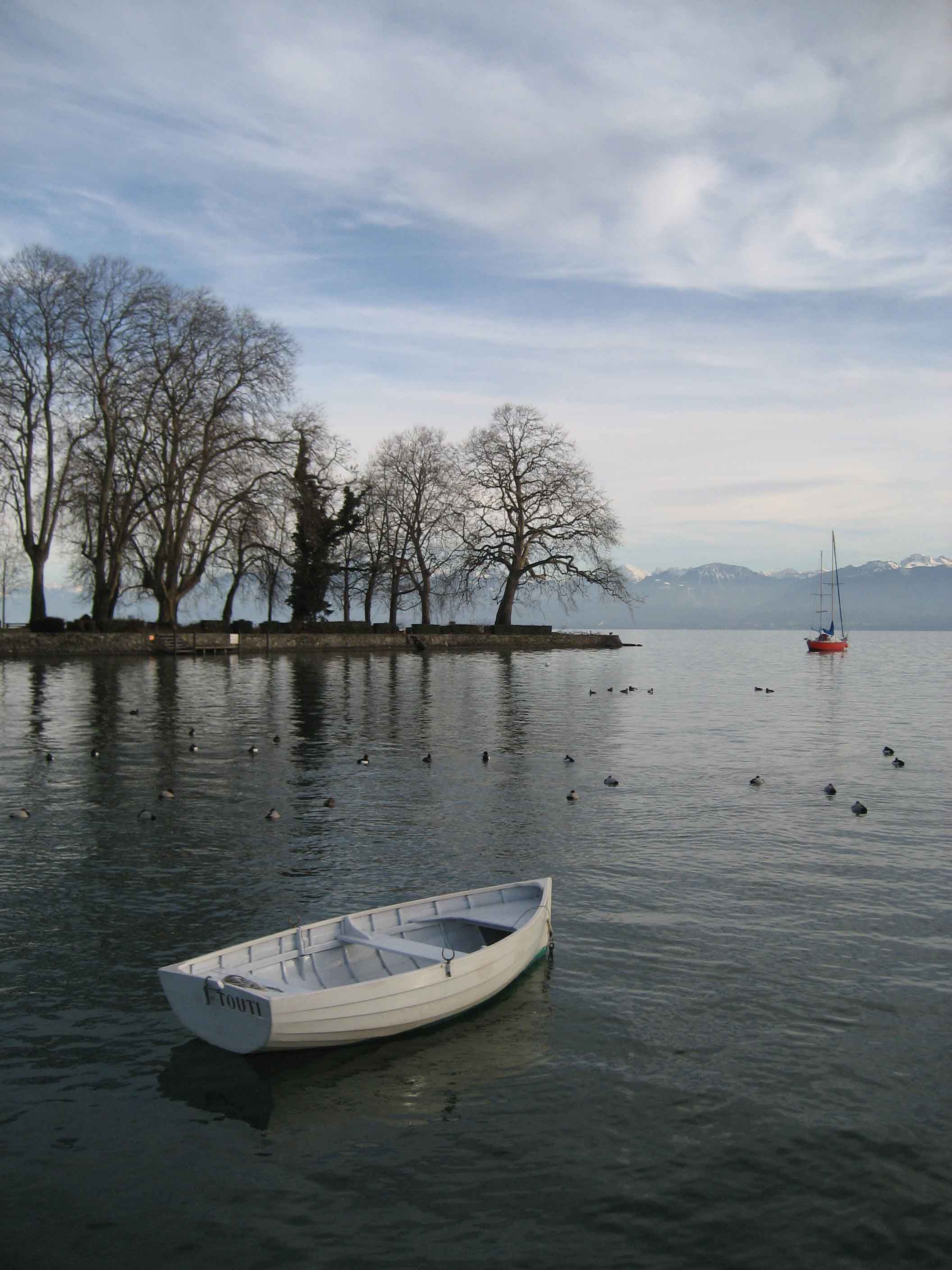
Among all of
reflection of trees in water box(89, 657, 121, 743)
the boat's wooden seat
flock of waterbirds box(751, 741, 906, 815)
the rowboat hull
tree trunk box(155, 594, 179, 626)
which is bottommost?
flock of waterbirds box(751, 741, 906, 815)

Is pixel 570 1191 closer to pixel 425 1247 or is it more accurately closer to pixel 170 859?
pixel 425 1247

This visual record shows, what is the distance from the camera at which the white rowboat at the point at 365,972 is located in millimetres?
8492

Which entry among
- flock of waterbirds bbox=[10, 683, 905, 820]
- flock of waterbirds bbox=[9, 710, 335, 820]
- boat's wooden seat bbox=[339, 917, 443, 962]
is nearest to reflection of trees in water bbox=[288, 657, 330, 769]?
flock of waterbirds bbox=[10, 683, 905, 820]

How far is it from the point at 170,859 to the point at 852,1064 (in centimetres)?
1081

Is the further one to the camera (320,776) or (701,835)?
(320,776)

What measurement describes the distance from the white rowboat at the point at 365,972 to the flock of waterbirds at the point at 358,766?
8.20 meters

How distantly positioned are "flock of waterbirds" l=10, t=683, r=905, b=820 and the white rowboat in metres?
8.20

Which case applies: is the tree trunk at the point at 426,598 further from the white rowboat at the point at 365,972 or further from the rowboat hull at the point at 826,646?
the white rowboat at the point at 365,972

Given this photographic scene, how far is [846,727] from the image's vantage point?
34.2 metres

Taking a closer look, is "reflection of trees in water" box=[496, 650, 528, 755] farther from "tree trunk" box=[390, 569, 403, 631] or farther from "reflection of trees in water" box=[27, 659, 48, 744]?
"tree trunk" box=[390, 569, 403, 631]

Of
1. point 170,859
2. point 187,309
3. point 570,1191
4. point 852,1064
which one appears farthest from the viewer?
point 187,309

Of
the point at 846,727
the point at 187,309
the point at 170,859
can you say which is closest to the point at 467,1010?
the point at 170,859

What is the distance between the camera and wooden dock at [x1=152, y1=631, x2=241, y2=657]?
216 feet

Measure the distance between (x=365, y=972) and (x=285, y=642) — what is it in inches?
2596
